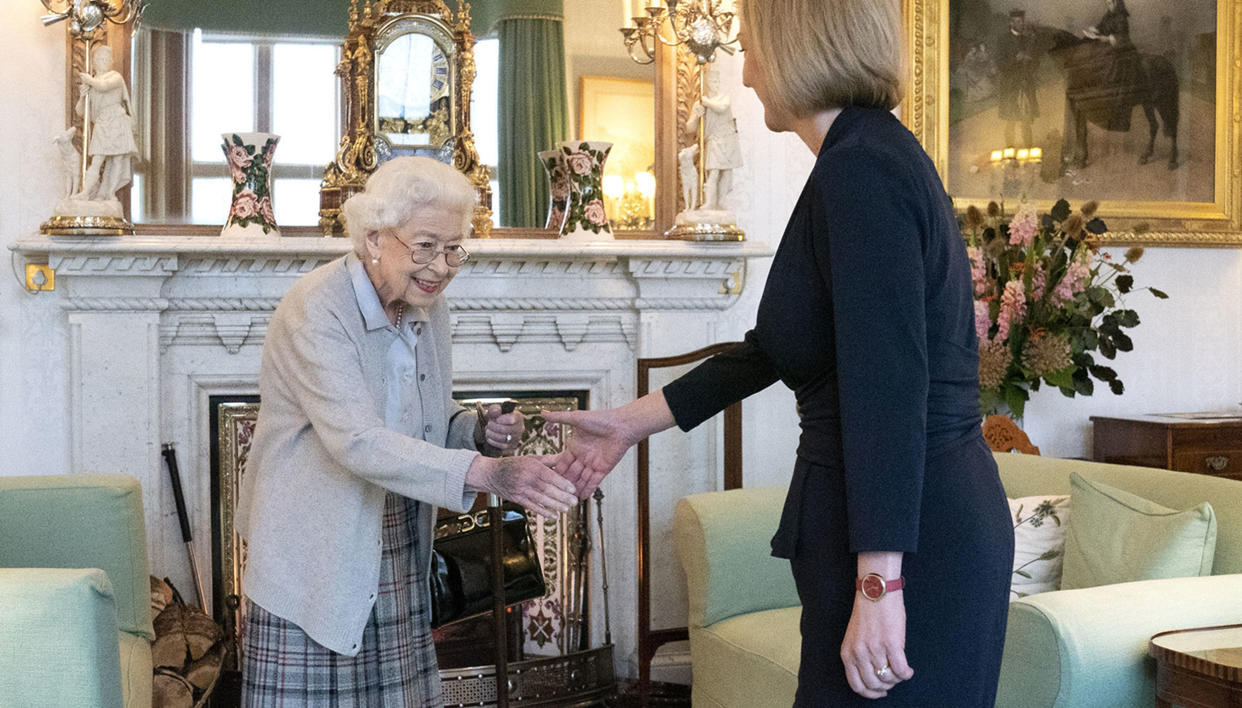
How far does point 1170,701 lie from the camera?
79.7 inches

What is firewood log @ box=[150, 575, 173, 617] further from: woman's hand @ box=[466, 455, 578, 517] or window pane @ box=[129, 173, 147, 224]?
woman's hand @ box=[466, 455, 578, 517]

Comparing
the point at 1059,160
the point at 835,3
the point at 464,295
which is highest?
the point at 1059,160

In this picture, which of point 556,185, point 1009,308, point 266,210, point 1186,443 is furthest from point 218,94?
point 1186,443

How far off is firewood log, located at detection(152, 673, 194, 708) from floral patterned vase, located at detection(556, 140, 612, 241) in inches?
69.3

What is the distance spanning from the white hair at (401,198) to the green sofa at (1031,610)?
1283 mm

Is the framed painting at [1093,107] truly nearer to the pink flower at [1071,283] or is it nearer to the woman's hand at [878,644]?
the pink flower at [1071,283]

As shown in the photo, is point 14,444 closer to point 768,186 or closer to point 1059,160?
point 768,186

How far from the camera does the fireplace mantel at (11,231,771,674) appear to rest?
3.59 metres

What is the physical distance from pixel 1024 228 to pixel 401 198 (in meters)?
2.31

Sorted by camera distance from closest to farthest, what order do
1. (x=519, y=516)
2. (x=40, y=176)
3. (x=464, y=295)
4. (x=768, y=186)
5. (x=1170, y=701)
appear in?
1. (x=1170, y=701)
2. (x=519, y=516)
3. (x=40, y=176)
4. (x=464, y=295)
5. (x=768, y=186)

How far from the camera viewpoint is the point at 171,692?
3.22 meters

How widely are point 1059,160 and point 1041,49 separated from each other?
42 centimetres

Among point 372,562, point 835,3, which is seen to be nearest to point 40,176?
point 372,562

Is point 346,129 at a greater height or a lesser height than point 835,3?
greater
